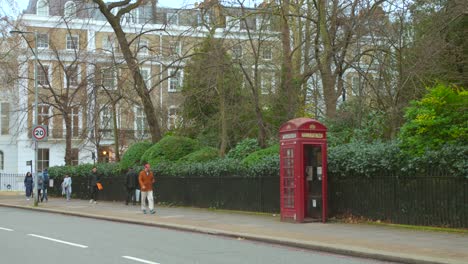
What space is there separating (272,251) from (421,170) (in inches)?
203

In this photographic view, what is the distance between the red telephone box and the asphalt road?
9.89ft

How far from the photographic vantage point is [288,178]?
58.6 feet

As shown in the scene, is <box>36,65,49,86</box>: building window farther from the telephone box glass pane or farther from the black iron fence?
the telephone box glass pane

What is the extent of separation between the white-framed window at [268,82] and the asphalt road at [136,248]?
12664 millimetres

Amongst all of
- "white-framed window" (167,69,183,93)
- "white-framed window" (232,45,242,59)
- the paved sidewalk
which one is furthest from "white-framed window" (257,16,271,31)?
the paved sidewalk

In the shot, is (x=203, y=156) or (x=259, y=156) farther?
(x=203, y=156)

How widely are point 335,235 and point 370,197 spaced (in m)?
2.90

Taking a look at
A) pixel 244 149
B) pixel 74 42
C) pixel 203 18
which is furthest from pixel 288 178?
pixel 74 42

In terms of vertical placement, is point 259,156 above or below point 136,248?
above

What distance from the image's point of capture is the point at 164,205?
90.6 feet

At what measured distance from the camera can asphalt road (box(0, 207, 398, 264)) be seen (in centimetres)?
1122

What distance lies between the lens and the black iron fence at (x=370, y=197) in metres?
14.9

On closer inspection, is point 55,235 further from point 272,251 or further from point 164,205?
point 164,205

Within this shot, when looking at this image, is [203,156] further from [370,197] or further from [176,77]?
[370,197]
